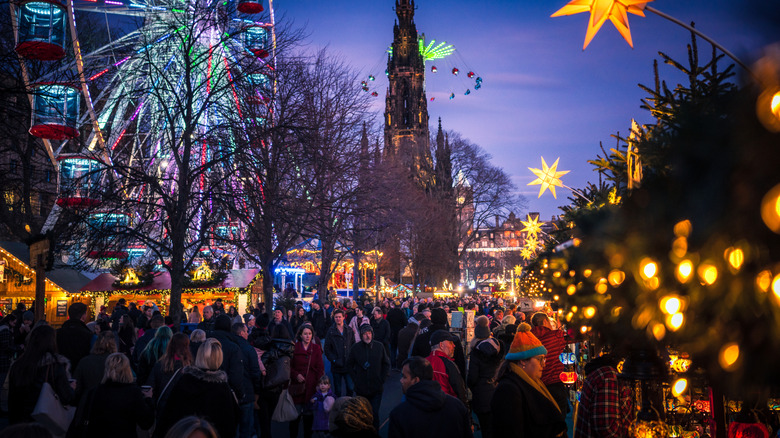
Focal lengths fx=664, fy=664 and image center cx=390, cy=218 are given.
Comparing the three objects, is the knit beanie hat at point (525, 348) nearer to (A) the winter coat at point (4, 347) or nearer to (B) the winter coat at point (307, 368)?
(B) the winter coat at point (307, 368)

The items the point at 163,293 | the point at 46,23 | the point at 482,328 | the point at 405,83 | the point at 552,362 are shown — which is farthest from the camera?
the point at 405,83

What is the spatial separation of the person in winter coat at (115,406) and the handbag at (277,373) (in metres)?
3.40

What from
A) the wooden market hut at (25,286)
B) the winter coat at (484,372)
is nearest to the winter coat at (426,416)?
the winter coat at (484,372)

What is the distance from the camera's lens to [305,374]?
9.06 m

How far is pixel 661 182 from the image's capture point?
5.27 m

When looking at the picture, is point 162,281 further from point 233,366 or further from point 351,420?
point 351,420

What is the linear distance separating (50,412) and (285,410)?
3.28 metres

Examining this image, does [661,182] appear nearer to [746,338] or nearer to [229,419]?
[746,338]

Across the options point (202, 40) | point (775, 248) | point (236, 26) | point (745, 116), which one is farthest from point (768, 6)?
point (202, 40)

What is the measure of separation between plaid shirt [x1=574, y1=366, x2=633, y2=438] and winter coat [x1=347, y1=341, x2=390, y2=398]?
439 centimetres

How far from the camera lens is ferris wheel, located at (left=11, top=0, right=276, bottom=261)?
1251 cm

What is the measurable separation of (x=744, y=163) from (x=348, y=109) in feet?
73.3

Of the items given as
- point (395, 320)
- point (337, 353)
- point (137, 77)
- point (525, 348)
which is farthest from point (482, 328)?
point (137, 77)

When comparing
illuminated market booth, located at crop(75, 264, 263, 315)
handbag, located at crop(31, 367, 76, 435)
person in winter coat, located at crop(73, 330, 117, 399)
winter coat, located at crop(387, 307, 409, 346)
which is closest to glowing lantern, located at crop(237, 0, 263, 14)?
winter coat, located at crop(387, 307, 409, 346)
